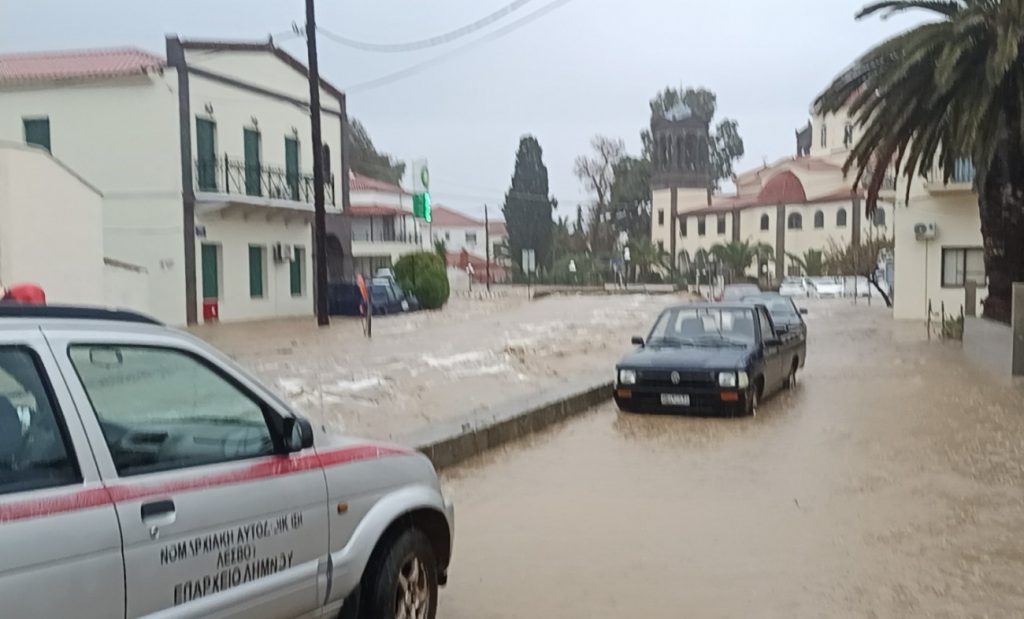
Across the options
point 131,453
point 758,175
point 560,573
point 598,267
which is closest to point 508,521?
point 560,573

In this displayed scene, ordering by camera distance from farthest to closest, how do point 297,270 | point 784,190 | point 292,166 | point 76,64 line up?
point 784,190 → point 297,270 → point 292,166 → point 76,64

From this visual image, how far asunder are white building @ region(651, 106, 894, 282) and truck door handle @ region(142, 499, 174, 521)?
2657 inches

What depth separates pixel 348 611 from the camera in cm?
439

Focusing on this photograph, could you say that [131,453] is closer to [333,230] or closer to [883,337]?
[883,337]

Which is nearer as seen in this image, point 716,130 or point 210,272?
point 210,272

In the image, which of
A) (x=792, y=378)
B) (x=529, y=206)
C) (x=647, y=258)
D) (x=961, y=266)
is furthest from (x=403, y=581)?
(x=529, y=206)

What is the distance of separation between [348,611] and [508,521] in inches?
137

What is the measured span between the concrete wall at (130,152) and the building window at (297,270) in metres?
6.96

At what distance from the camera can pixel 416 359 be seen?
2100cm

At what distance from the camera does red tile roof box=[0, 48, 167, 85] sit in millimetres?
28875

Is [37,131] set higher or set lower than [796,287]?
higher

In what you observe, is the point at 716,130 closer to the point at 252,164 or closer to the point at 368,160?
the point at 368,160

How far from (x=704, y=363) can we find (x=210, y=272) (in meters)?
22.2

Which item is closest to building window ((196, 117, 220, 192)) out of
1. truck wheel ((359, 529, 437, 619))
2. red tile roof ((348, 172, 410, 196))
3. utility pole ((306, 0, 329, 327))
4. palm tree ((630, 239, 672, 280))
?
utility pole ((306, 0, 329, 327))
